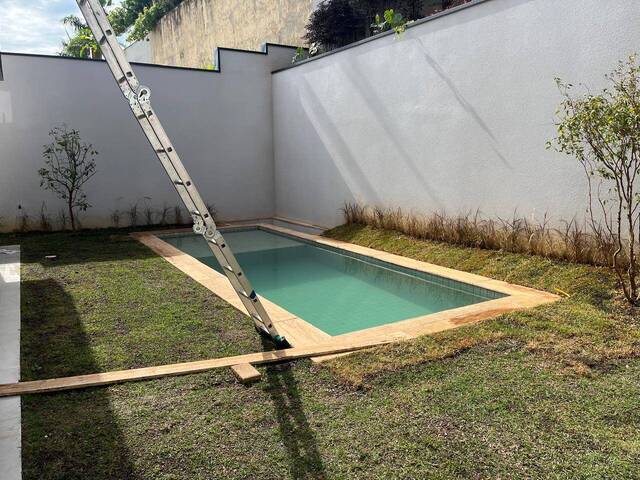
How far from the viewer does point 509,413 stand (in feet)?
8.20

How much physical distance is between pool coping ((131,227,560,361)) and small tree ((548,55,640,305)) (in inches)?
29.2

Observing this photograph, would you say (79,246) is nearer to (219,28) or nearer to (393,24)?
(393,24)

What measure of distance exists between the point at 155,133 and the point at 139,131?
718 cm

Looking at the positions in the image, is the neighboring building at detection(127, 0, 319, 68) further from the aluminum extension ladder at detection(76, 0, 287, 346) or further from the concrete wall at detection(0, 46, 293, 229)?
the aluminum extension ladder at detection(76, 0, 287, 346)

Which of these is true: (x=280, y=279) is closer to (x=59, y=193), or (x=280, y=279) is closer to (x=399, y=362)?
(x=399, y=362)

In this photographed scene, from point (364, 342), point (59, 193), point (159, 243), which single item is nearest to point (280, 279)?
point (159, 243)

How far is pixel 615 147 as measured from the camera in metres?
4.07

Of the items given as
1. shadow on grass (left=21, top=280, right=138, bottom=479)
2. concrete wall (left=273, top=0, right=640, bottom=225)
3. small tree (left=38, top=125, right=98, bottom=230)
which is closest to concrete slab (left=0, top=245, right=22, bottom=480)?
shadow on grass (left=21, top=280, right=138, bottom=479)

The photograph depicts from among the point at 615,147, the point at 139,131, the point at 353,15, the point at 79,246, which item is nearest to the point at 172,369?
the point at 615,147

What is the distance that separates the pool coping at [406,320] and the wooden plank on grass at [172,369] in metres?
0.13

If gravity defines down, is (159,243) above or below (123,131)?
below

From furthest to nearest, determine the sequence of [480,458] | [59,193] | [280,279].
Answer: [59,193] → [280,279] → [480,458]

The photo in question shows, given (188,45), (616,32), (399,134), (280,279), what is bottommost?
(280,279)

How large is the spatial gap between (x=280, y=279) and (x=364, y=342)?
2.98 meters
